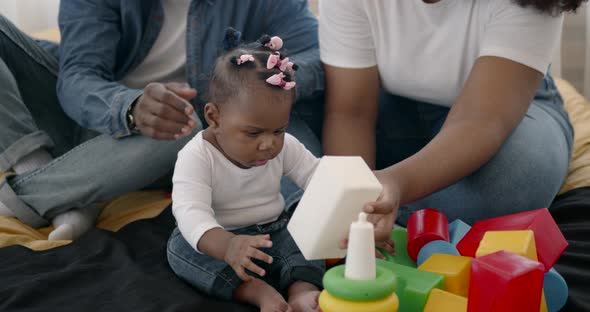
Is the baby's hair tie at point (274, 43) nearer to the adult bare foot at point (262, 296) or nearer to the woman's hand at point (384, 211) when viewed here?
the woman's hand at point (384, 211)

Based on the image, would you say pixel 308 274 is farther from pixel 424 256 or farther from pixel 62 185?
pixel 62 185

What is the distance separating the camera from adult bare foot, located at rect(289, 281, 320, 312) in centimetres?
91

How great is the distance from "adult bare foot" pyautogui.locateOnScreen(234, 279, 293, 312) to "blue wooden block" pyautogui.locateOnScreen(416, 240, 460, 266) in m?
0.22

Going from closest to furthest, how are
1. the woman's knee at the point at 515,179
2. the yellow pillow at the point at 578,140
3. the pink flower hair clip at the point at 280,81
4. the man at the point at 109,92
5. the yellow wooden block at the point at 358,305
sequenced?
the yellow wooden block at the point at 358,305 → the pink flower hair clip at the point at 280,81 → the woman's knee at the point at 515,179 → the man at the point at 109,92 → the yellow pillow at the point at 578,140

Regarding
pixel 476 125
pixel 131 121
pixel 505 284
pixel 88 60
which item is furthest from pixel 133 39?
pixel 505 284

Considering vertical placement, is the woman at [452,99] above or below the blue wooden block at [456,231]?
above

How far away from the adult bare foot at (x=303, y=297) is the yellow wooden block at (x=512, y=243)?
0.22m

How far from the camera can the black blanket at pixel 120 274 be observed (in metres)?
0.94

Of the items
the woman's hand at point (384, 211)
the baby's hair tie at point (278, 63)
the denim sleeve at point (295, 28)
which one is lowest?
the woman's hand at point (384, 211)

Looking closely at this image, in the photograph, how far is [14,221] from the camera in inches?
50.6

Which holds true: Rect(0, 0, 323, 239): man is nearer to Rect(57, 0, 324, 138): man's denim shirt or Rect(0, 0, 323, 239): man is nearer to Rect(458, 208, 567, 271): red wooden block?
Rect(57, 0, 324, 138): man's denim shirt

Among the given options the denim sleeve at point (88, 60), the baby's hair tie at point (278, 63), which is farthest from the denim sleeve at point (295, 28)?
the baby's hair tie at point (278, 63)

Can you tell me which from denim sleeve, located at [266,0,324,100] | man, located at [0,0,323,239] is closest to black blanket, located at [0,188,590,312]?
man, located at [0,0,323,239]


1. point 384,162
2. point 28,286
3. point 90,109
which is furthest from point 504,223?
point 90,109
